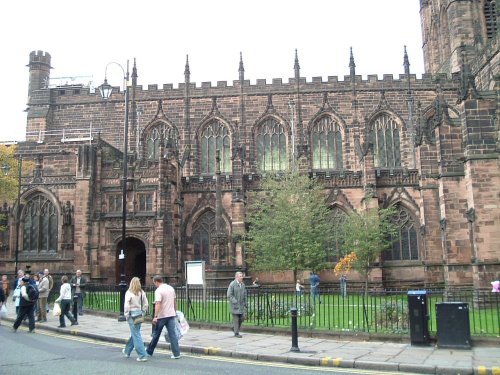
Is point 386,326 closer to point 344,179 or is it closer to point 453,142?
point 453,142

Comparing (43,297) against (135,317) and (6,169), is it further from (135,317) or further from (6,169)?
(6,169)

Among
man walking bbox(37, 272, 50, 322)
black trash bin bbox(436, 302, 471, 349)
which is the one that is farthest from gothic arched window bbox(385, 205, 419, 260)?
man walking bbox(37, 272, 50, 322)

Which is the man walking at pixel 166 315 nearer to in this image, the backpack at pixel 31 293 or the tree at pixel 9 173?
the backpack at pixel 31 293

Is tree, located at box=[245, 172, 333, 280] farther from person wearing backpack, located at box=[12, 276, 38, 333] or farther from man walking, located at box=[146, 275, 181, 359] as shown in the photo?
man walking, located at box=[146, 275, 181, 359]

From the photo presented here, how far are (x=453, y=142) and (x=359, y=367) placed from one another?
1742 cm

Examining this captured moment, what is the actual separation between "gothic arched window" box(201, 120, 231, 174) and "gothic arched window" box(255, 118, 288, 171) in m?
2.59

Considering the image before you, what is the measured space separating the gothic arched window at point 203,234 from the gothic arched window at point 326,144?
11169 mm

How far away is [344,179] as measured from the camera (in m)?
36.4

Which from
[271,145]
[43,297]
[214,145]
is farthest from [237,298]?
[214,145]

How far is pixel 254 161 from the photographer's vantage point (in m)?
43.8

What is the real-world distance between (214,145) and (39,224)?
15562mm

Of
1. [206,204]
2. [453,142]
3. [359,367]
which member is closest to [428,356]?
[359,367]

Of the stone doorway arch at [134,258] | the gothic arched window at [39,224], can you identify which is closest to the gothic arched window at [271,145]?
the stone doorway arch at [134,258]

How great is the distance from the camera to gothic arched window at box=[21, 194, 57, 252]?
1391 inches
